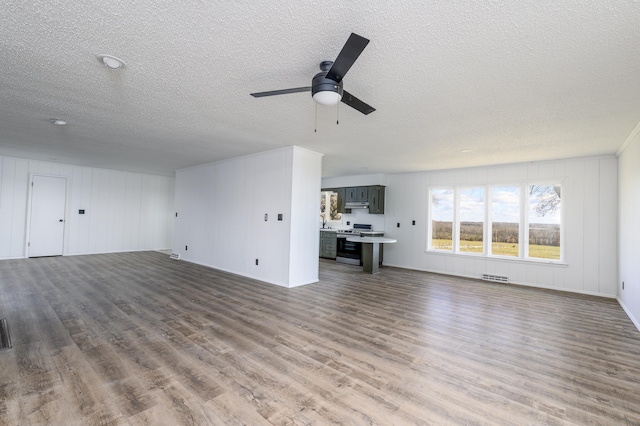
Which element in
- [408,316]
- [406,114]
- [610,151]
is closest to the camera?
[406,114]

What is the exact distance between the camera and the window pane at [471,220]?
6430 mm

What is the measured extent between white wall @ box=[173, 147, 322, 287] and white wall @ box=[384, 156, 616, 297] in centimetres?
348

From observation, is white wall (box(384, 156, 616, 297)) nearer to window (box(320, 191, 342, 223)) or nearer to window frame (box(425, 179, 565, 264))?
window frame (box(425, 179, 565, 264))

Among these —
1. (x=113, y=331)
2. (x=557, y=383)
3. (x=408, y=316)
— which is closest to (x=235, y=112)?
(x=113, y=331)

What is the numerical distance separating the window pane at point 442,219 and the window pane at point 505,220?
0.88 meters

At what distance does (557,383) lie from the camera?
2.28 m

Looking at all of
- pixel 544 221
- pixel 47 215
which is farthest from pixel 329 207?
pixel 47 215

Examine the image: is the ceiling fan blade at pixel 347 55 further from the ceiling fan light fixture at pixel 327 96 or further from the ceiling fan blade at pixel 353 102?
the ceiling fan blade at pixel 353 102

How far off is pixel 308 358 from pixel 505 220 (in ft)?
18.1

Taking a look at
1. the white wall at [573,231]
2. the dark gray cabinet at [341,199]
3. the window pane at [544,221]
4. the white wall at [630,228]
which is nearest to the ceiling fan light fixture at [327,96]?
the white wall at [630,228]

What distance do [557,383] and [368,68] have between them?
9.65 ft

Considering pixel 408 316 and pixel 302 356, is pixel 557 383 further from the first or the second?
pixel 302 356

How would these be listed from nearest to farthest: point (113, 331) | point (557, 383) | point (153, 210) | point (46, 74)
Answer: point (557, 383)
point (46, 74)
point (113, 331)
point (153, 210)

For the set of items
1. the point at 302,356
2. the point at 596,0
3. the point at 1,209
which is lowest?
the point at 302,356
